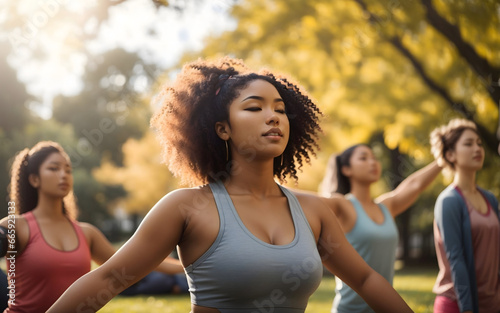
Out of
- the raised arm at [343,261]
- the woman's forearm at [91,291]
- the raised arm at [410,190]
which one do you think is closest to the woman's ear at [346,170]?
the raised arm at [410,190]

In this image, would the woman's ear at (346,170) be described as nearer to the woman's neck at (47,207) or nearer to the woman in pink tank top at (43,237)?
the woman in pink tank top at (43,237)

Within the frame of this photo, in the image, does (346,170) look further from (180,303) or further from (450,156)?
(180,303)

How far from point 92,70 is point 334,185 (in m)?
34.8

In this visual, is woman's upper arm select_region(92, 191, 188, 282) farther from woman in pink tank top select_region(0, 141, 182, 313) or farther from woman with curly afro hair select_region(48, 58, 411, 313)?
woman in pink tank top select_region(0, 141, 182, 313)

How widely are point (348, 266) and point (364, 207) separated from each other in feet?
7.74

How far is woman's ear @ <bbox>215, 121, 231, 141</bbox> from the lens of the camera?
2248 mm

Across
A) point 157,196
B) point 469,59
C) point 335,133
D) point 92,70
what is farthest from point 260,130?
point 92,70

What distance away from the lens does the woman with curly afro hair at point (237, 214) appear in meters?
1.93

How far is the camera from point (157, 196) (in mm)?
19531

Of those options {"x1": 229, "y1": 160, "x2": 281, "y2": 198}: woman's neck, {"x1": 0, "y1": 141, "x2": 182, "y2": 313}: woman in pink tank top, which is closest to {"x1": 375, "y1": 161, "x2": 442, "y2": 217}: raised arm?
{"x1": 0, "y1": 141, "x2": 182, "y2": 313}: woman in pink tank top

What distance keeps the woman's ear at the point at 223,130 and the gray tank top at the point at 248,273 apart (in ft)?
1.13

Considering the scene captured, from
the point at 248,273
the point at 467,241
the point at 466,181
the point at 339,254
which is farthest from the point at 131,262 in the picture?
the point at 466,181

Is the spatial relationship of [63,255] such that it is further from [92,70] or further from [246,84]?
[92,70]

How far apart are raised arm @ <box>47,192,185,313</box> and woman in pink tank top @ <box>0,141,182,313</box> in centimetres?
135
